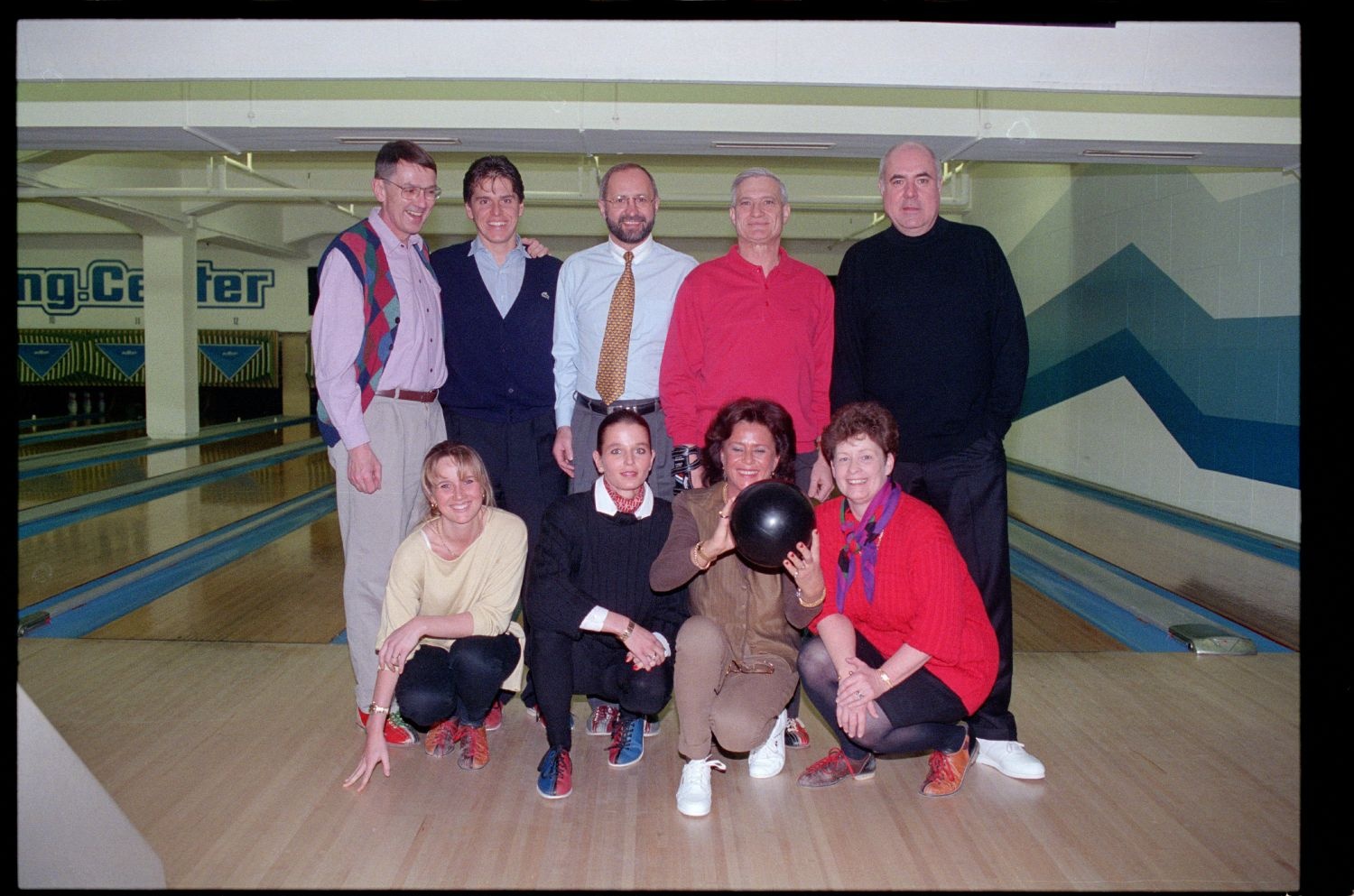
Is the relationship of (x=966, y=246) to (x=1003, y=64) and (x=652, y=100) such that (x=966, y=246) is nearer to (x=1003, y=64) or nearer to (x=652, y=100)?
(x=1003, y=64)

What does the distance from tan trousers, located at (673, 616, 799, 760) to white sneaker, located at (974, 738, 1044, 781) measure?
52 centimetres

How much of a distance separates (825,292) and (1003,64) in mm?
1166

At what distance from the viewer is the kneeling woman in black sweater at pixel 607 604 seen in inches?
88.4

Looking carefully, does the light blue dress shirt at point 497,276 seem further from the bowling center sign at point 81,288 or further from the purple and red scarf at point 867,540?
the bowling center sign at point 81,288

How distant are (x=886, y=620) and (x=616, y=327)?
1.02 meters

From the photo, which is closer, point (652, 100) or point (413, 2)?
point (413, 2)

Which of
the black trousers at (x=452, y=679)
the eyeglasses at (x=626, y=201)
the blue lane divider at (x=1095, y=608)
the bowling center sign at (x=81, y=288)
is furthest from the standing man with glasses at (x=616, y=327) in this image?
the bowling center sign at (x=81, y=288)

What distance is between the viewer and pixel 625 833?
1999 mm

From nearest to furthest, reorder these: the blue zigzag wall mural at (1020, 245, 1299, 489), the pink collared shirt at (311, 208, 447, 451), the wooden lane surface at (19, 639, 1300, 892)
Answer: the wooden lane surface at (19, 639, 1300, 892)
the pink collared shirt at (311, 208, 447, 451)
the blue zigzag wall mural at (1020, 245, 1299, 489)

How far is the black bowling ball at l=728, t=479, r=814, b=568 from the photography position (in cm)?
192

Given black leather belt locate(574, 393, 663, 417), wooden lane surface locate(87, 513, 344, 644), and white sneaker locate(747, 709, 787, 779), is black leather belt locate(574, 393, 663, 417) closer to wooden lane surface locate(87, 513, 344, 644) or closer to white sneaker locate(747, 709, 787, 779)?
white sneaker locate(747, 709, 787, 779)

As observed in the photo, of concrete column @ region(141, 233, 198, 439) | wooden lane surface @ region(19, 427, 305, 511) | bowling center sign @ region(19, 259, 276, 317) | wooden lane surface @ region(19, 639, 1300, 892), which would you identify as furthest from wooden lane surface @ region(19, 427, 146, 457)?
wooden lane surface @ region(19, 639, 1300, 892)

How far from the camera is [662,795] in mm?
2203
